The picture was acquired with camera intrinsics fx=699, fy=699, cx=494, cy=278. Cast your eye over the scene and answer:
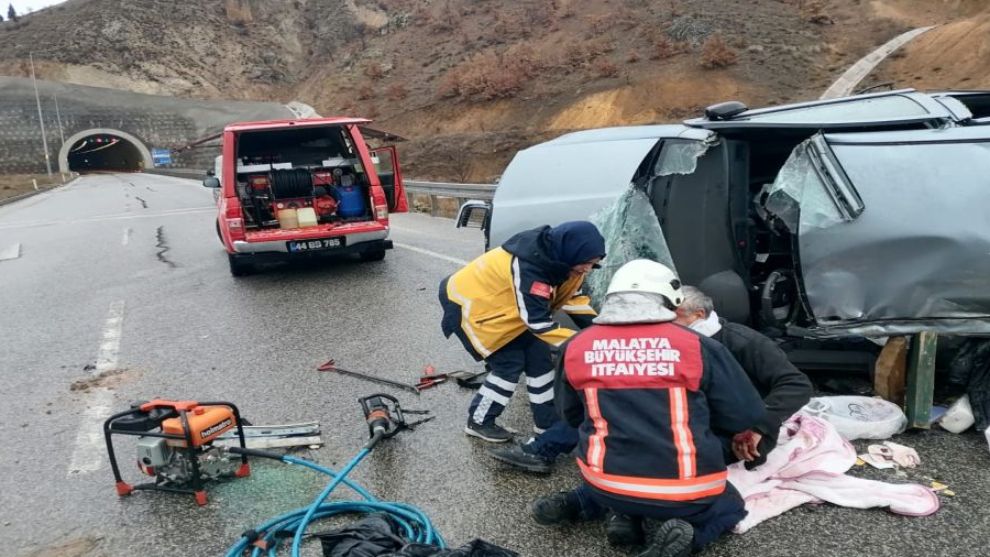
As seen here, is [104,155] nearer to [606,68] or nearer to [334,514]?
[606,68]

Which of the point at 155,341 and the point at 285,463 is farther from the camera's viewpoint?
the point at 155,341

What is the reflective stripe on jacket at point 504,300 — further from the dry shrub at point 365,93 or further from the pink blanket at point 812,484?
the dry shrub at point 365,93

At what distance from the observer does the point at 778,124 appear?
391cm

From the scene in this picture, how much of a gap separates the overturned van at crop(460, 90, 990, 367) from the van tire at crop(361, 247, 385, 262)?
4485 millimetres

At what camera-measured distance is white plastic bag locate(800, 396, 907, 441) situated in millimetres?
3463

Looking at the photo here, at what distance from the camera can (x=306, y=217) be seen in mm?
8773

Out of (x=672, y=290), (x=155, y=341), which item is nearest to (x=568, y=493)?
(x=672, y=290)

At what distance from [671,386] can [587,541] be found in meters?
0.83

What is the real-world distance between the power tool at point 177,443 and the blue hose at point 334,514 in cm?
36

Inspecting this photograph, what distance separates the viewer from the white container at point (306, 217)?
344 inches

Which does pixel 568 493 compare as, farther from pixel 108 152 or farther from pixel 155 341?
pixel 108 152

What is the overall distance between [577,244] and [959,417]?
82.2 inches

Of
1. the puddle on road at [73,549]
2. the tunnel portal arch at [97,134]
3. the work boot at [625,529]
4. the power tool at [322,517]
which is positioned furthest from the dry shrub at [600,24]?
the tunnel portal arch at [97,134]

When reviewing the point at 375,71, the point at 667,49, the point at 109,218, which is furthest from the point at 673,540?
the point at 375,71
